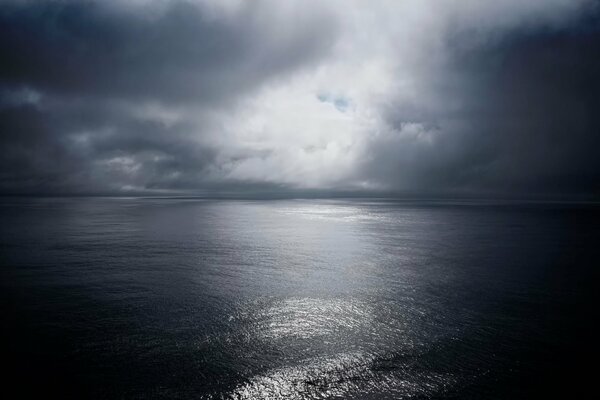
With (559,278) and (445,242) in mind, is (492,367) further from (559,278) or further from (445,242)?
(445,242)

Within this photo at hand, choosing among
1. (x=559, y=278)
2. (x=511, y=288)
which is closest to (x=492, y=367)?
(x=511, y=288)

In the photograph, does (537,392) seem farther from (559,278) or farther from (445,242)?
(445,242)

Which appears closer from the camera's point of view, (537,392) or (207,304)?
(537,392)

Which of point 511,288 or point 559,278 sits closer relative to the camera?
point 511,288

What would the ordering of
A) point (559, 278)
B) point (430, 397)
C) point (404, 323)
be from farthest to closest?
1. point (559, 278)
2. point (404, 323)
3. point (430, 397)

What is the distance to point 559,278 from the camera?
24703mm

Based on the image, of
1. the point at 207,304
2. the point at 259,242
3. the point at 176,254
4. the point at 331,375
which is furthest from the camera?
the point at 259,242

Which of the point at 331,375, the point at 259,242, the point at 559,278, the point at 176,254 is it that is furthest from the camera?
the point at 259,242

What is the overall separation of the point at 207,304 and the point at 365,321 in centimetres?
930

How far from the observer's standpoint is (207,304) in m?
18.2

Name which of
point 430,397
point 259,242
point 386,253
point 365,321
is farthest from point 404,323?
point 259,242

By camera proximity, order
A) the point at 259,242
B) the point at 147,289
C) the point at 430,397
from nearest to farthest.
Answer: the point at 430,397 < the point at 147,289 < the point at 259,242

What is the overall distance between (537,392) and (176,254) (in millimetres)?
32328

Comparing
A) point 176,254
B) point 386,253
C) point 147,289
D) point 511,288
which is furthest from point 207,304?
point 386,253
